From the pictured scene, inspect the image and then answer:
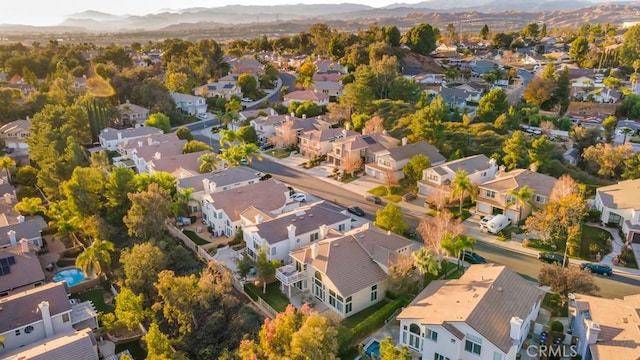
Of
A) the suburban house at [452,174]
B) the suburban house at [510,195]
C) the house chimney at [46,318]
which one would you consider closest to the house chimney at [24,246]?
the house chimney at [46,318]

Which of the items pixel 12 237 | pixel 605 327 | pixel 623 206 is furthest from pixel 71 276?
pixel 623 206

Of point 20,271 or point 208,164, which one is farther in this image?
point 208,164

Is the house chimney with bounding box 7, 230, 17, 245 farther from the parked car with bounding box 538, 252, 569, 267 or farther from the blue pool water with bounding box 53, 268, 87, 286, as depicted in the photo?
the parked car with bounding box 538, 252, 569, 267

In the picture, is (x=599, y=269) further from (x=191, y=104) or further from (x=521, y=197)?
(x=191, y=104)

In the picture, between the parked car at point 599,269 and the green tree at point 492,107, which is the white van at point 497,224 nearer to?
the parked car at point 599,269

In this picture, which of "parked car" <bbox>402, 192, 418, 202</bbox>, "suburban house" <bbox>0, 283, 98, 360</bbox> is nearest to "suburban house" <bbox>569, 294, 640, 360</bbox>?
"parked car" <bbox>402, 192, 418, 202</bbox>

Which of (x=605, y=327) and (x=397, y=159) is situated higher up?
(x=397, y=159)

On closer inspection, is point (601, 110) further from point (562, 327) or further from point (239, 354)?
point (239, 354)
